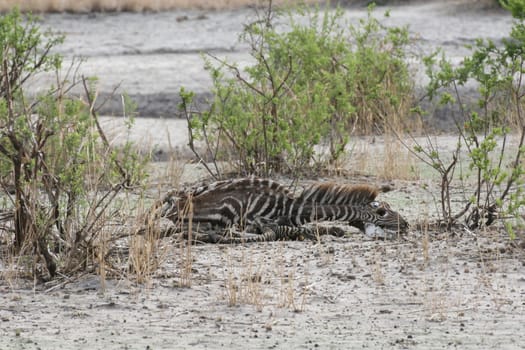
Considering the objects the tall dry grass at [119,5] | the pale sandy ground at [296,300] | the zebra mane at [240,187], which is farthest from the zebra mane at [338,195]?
the tall dry grass at [119,5]

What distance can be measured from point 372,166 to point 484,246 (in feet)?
12.3

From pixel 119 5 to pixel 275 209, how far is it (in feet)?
48.1

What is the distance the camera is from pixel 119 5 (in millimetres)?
22938

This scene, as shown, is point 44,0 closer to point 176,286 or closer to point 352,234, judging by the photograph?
point 352,234

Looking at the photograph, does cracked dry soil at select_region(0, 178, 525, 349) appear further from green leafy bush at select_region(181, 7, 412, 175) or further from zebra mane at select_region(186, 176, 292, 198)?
green leafy bush at select_region(181, 7, 412, 175)

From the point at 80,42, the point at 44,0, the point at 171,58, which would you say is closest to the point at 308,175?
the point at 171,58

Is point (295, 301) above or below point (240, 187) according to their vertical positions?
below

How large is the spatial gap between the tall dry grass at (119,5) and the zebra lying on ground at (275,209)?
13736 mm

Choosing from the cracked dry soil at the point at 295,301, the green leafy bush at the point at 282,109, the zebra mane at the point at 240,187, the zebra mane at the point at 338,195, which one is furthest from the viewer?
the green leafy bush at the point at 282,109

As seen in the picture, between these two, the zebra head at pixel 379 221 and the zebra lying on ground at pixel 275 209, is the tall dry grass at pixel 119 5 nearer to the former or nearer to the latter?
the zebra lying on ground at pixel 275 209

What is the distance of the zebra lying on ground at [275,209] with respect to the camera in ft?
28.3

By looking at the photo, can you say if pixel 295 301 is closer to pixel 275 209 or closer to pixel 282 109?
pixel 275 209

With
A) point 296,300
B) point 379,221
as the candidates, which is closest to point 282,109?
point 379,221

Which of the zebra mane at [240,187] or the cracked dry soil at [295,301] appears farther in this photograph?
the zebra mane at [240,187]
